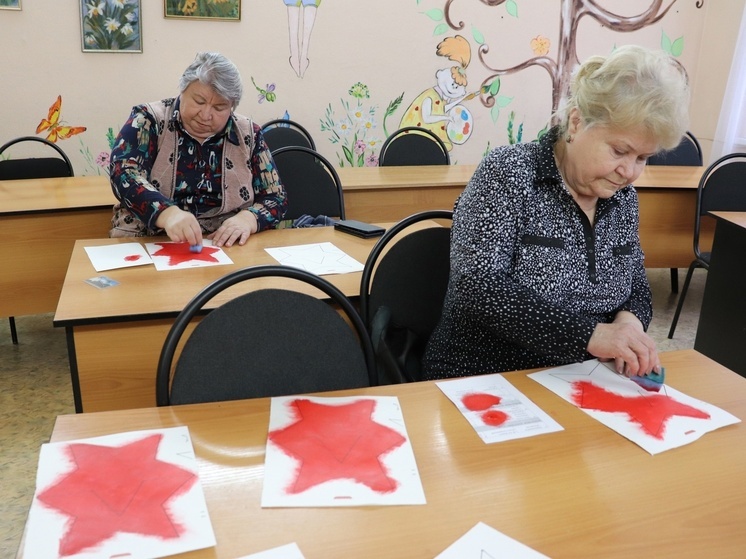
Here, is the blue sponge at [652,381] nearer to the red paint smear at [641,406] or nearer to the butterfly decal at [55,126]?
the red paint smear at [641,406]

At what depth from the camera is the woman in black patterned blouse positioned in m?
1.26

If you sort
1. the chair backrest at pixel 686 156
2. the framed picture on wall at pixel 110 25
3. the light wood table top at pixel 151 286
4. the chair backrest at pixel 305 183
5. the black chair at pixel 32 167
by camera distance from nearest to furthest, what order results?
the light wood table top at pixel 151 286
the chair backrest at pixel 305 183
the black chair at pixel 32 167
the framed picture on wall at pixel 110 25
the chair backrest at pixel 686 156

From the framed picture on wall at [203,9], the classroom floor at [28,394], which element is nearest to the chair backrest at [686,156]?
the classroom floor at [28,394]

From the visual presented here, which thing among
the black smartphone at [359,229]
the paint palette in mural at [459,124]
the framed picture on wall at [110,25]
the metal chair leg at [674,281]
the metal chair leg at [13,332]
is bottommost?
the metal chair leg at [13,332]

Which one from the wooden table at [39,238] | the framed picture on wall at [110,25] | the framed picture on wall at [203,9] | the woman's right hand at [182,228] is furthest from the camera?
the framed picture on wall at [203,9]

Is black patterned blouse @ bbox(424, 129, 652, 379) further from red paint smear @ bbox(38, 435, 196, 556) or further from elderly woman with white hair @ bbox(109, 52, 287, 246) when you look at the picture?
elderly woman with white hair @ bbox(109, 52, 287, 246)

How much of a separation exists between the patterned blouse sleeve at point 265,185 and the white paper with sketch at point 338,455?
4.09 ft

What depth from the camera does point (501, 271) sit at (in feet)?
4.43

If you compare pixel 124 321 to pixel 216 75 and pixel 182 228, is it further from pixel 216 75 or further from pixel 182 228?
pixel 216 75

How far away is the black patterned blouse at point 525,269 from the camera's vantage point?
1299 millimetres

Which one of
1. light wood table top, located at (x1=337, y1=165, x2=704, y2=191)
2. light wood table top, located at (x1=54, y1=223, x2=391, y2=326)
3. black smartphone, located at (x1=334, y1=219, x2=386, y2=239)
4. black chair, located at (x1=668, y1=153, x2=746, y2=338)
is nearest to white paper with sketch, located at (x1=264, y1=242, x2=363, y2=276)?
light wood table top, located at (x1=54, y1=223, x2=391, y2=326)

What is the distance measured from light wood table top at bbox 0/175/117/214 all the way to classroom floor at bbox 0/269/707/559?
2.22 feet

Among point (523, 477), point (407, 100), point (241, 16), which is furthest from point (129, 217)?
point (407, 100)

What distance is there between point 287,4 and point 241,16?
0.29 meters
